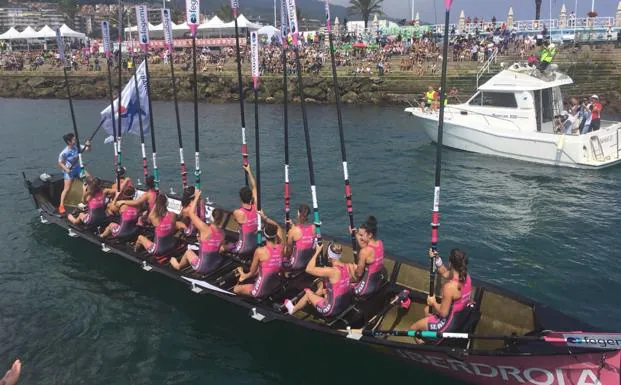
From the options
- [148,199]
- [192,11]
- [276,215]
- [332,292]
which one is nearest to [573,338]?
[332,292]

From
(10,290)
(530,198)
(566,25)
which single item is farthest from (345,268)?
(566,25)

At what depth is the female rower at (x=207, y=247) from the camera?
11570 mm

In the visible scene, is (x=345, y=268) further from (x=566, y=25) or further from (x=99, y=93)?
(x=99, y=93)

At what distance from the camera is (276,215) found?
18.5m

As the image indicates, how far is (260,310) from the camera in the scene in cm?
1016

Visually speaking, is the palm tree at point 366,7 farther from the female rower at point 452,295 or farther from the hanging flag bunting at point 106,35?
the female rower at point 452,295

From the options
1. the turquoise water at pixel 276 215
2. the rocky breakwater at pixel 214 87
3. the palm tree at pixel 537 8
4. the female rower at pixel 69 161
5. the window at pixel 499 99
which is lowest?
the turquoise water at pixel 276 215

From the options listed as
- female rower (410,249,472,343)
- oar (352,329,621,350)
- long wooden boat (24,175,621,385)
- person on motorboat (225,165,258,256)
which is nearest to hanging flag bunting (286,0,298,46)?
person on motorboat (225,165,258,256)

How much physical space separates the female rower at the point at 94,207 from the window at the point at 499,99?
19.7 m

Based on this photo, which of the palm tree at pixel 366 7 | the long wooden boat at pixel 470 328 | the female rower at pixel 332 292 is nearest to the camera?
the long wooden boat at pixel 470 328

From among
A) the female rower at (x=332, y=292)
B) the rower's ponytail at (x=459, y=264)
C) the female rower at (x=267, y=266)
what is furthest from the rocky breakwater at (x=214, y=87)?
the rower's ponytail at (x=459, y=264)

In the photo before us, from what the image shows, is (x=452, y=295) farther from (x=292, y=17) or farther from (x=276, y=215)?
(x=276, y=215)

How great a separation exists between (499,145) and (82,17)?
7670 inches

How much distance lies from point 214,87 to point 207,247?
1708 inches
